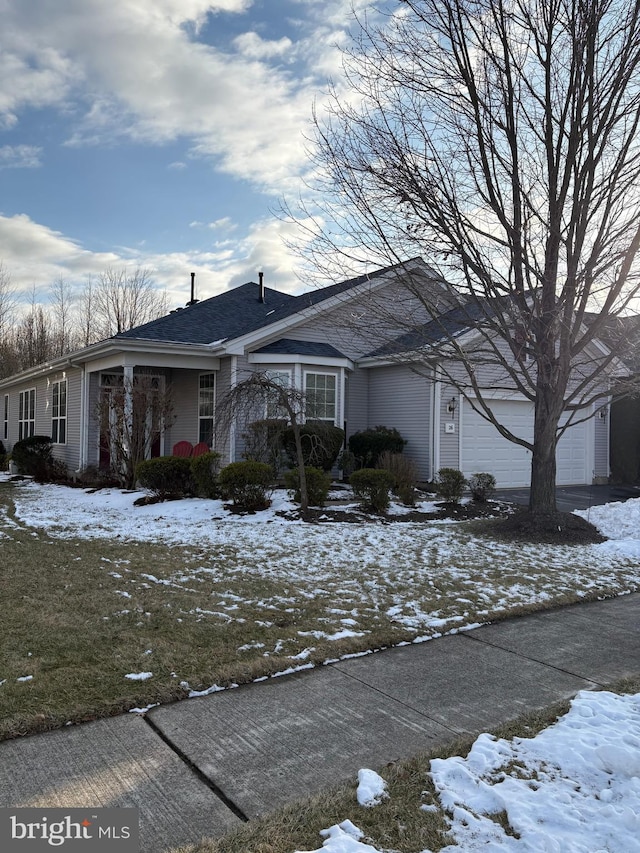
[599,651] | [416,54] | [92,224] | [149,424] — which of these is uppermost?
[92,224]

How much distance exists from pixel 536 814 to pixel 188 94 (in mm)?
10737

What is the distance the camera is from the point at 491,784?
2.71 metres

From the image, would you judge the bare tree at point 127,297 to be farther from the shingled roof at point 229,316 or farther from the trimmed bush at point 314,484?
the trimmed bush at point 314,484

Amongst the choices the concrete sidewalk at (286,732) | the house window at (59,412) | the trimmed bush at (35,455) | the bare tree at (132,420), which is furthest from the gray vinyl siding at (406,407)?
the concrete sidewalk at (286,732)

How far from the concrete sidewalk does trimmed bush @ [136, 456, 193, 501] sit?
8.32 meters

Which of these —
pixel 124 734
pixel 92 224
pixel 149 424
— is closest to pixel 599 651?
pixel 124 734

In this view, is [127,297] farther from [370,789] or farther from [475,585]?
[370,789]

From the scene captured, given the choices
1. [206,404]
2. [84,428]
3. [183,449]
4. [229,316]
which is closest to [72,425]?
[84,428]

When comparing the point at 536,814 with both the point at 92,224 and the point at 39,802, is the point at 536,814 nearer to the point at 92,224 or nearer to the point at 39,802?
the point at 39,802

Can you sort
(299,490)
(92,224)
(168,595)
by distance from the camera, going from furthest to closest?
(92,224), (299,490), (168,595)

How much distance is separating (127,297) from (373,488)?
32743mm

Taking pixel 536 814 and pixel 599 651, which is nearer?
pixel 536 814

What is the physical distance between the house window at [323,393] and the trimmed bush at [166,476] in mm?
3771

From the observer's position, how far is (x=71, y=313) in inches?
1633
